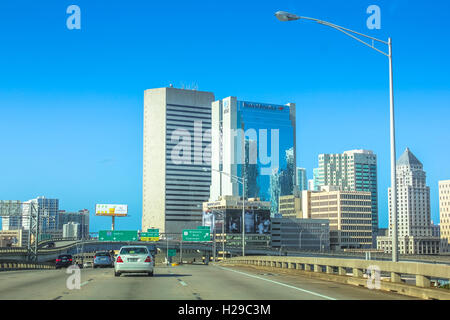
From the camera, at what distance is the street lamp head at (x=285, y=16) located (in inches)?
1021

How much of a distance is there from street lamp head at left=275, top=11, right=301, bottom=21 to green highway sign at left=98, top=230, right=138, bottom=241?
4878 inches

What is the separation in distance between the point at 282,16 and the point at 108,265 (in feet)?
118

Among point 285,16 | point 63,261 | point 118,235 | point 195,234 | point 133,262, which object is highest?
point 285,16

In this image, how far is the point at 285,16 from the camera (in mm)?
26078

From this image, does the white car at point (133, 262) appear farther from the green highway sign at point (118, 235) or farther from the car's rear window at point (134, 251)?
the green highway sign at point (118, 235)

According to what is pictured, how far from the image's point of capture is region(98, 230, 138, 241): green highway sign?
145m

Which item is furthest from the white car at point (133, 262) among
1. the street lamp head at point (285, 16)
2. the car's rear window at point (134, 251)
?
the street lamp head at point (285, 16)

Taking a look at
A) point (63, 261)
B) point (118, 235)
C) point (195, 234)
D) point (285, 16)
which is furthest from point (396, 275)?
point (118, 235)

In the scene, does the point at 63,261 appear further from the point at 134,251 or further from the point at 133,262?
the point at 133,262

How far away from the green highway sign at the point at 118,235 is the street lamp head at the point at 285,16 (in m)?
Result: 124

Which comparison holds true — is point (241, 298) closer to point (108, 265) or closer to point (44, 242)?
point (108, 265)

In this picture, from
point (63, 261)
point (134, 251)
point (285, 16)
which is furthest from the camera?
point (63, 261)

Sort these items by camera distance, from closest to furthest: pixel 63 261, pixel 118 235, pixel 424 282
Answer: pixel 424 282
pixel 63 261
pixel 118 235

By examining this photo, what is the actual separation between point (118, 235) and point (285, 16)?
12560cm
